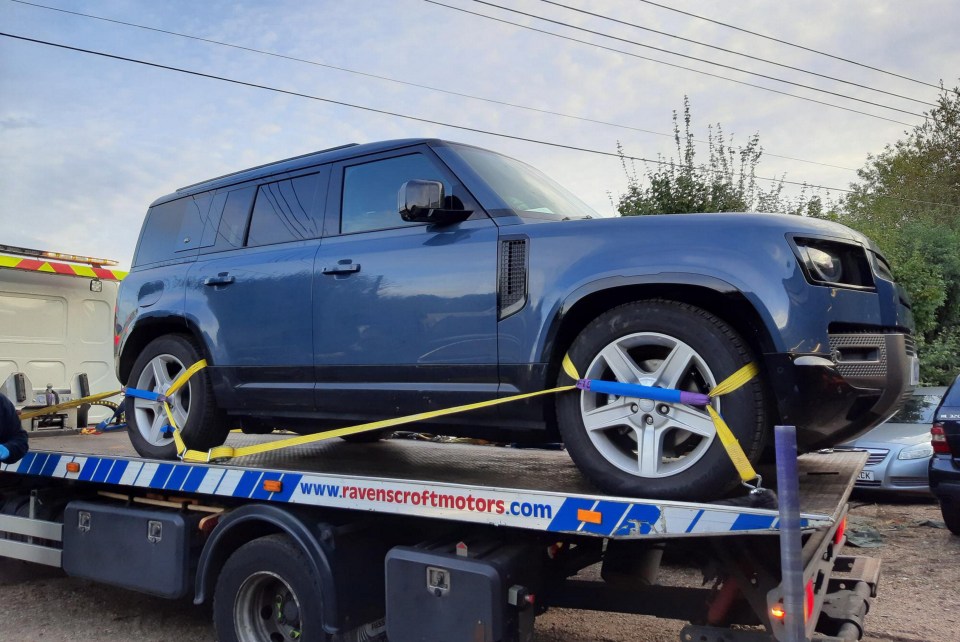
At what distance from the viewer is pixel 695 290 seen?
131 inches

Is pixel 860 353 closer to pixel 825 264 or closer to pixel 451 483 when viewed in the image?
pixel 825 264

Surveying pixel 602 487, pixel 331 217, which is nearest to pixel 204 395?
pixel 331 217

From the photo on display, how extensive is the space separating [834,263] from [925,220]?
60.3 ft

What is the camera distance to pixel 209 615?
5.46 m

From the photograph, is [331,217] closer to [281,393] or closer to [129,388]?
[281,393]

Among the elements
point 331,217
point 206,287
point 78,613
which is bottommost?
point 78,613

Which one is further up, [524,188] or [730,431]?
Answer: [524,188]

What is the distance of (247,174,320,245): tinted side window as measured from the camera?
180 inches

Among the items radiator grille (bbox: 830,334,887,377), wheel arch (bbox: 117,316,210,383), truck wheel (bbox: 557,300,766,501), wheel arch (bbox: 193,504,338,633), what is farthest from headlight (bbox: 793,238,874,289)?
wheel arch (bbox: 117,316,210,383)

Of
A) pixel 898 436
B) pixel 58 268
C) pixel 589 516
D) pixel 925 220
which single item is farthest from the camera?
pixel 925 220

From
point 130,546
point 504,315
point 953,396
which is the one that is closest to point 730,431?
point 504,315

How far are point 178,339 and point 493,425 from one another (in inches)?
89.5

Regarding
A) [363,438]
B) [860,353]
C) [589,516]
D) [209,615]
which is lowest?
[209,615]

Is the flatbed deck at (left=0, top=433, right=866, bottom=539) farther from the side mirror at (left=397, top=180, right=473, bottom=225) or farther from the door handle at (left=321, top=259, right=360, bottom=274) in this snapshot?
the side mirror at (left=397, top=180, right=473, bottom=225)
